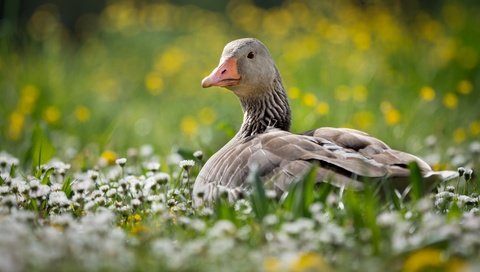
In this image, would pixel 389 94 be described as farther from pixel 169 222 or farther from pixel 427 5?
pixel 427 5

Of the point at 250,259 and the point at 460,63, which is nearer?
the point at 250,259

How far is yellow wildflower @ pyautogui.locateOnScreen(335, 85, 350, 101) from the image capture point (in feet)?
24.5

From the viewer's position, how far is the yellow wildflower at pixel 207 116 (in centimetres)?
778

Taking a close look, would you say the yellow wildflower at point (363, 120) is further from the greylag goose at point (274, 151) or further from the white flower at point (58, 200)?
the white flower at point (58, 200)

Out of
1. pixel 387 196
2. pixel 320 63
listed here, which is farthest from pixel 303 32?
pixel 387 196

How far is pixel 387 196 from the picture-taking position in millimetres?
4078

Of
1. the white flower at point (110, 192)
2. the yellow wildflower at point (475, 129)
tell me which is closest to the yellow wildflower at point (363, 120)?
the yellow wildflower at point (475, 129)

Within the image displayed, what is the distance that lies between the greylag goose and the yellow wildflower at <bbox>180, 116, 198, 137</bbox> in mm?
1828

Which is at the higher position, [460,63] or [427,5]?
[427,5]

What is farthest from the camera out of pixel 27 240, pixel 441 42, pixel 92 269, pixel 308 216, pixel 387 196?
pixel 441 42

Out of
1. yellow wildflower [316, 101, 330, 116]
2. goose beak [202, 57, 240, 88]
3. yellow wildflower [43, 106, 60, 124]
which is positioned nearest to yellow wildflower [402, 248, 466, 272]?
goose beak [202, 57, 240, 88]

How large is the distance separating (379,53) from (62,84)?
3478mm

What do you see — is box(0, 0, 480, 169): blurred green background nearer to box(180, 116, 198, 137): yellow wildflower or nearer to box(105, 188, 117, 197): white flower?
box(180, 116, 198, 137): yellow wildflower

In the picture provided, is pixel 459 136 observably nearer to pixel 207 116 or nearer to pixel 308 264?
pixel 207 116
